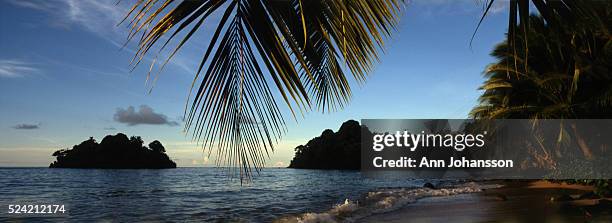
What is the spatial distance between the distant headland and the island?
40971mm

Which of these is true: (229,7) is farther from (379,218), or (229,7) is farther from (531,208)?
(531,208)

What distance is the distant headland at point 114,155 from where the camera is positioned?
11575cm

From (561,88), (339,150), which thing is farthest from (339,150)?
(561,88)

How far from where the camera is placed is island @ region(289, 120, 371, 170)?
113694mm

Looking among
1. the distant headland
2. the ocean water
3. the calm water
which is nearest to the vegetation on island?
the distant headland

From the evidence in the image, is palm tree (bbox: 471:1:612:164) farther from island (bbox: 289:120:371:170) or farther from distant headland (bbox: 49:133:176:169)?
distant headland (bbox: 49:133:176:169)

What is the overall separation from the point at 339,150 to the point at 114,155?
6092 centimetres

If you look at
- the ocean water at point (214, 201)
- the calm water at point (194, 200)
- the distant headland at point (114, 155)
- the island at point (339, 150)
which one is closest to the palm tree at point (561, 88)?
the ocean water at point (214, 201)

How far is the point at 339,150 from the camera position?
11900 cm

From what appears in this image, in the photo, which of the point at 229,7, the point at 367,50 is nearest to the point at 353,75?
the point at 367,50

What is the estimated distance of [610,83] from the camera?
15.4 metres

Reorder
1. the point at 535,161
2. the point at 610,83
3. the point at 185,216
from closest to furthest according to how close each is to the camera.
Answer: the point at 610,83
the point at 185,216
the point at 535,161

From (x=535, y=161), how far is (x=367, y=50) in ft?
99.1

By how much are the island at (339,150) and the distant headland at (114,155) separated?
134 feet
